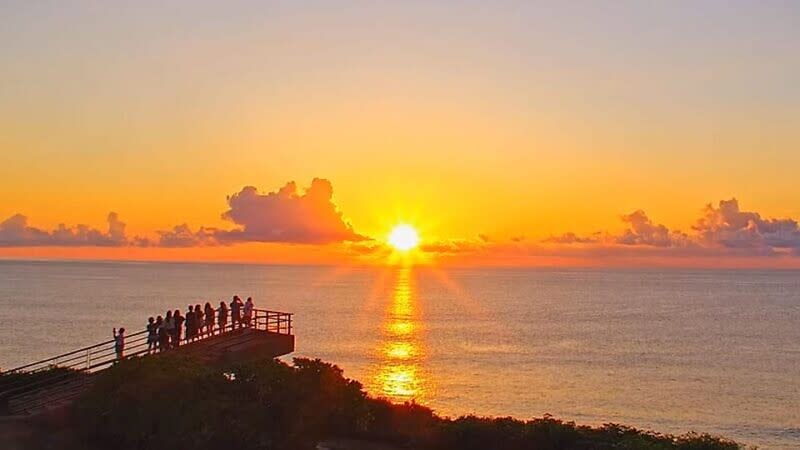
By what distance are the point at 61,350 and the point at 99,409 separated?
60.6 metres

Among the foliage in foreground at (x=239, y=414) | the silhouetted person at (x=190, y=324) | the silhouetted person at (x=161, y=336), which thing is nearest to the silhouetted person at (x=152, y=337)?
the silhouetted person at (x=161, y=336)

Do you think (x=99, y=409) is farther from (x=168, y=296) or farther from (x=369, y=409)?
(x=168, y=296)

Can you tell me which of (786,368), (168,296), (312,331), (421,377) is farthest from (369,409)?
(168,296)

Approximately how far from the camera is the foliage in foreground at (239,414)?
24.0 m

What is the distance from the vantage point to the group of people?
32.6 metres

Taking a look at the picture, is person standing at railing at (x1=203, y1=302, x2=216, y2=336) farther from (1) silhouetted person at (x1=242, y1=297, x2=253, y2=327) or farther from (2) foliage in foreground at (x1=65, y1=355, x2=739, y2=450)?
(2) foliage in foreground at (x1=65, y1=355, x2=739, y2=450)

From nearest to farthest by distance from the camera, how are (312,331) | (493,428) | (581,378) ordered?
1. (493,428)
2. (581,378)
3. (312,331)

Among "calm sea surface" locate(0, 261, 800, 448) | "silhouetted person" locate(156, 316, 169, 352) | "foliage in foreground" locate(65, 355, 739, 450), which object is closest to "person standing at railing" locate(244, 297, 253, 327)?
"silhouetted person" locate(156, 316, 169, 352)

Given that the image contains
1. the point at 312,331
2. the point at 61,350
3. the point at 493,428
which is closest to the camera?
the point at 493,428

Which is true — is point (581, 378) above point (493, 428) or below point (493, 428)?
below

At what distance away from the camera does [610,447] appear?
25938 mm

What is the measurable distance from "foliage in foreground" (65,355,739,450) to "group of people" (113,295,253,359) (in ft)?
17.0

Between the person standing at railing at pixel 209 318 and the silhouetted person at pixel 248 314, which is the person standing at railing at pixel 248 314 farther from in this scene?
the person standing at railing at pixel 209 318

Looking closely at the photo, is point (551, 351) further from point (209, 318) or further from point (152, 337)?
point (152, 337)
